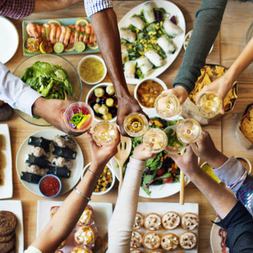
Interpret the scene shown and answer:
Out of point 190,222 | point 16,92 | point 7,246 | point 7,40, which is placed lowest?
point 7,246

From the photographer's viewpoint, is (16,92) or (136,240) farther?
(136,240)

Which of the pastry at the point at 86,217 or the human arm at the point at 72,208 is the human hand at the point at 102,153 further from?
the pastry at the point at 86,217

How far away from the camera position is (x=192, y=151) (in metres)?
A: 1.64

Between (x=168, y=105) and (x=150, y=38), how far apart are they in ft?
1.47

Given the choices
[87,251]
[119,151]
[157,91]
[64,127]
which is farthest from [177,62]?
[87,251]

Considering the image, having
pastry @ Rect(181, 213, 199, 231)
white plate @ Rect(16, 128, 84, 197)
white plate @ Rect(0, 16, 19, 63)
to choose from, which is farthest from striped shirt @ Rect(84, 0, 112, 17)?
pastry @ Rect(181, 213, 199, 231)

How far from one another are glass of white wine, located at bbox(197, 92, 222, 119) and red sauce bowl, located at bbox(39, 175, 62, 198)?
2.34 feet

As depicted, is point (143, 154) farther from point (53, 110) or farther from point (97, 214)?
point (97, 214)

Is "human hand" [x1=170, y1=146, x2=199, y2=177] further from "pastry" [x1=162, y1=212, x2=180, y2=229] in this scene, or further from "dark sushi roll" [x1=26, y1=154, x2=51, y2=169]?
"dark sushi roll" [x1=26, y1=154, x2=51, y2=169]

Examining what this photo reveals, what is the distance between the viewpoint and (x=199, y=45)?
1.72 meters

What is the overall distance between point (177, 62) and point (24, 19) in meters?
0.73

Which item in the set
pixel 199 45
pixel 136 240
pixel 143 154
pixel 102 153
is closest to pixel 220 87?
pixel 199 45

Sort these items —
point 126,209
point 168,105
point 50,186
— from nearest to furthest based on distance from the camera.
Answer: point 126,209, point 168,105, point 50,186

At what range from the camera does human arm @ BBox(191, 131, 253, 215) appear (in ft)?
5.32
